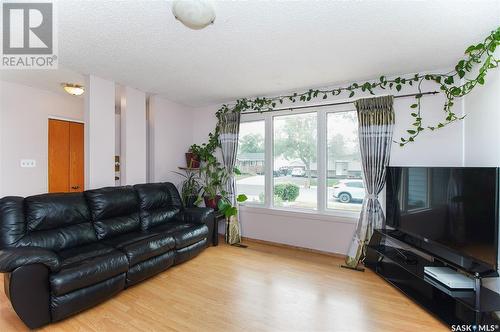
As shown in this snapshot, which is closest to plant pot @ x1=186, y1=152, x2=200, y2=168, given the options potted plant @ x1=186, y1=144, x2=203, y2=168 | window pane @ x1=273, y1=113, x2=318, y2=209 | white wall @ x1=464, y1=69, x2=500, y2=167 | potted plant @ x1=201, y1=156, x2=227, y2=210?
potted plant @ x1=186, y1=144, x2=203, y2=168

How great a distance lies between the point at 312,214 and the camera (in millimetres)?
3557

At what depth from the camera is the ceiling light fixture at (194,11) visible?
1574 mm

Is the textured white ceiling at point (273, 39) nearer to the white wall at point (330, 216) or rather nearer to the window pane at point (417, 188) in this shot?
the white wall at point (330, 216)

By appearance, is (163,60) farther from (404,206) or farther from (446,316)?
(446,316)

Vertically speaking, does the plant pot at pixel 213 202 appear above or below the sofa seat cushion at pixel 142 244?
above

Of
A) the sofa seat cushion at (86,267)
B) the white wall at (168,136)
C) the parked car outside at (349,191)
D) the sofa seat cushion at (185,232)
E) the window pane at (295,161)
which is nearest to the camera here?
the sofa seat cushion at (86,267)

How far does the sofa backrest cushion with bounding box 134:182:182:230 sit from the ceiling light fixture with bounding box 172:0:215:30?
2417 mm

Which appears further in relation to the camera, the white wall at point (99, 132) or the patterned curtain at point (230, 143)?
the patterned curtain at point (230, 143)

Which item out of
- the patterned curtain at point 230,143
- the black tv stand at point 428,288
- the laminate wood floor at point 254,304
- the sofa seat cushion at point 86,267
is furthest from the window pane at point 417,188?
the sofa seat cushion at point 86,267

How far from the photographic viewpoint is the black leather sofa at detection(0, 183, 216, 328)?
183 centimetres

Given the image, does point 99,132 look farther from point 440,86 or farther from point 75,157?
point 440,86

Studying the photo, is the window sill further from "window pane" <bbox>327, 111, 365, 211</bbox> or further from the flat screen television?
the flat screen television

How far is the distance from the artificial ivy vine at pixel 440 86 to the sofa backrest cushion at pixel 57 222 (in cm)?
288

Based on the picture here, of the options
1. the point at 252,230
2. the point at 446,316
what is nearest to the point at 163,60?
the point at 252,230
